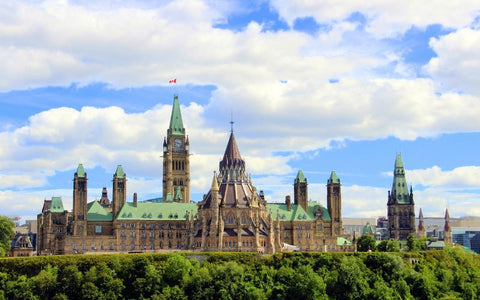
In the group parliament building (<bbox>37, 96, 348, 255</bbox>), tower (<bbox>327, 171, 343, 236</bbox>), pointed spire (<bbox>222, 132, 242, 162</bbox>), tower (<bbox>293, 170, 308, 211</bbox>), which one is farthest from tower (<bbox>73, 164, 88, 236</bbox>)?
tower (<bbox>327, 171, 343, 236</bbox>)

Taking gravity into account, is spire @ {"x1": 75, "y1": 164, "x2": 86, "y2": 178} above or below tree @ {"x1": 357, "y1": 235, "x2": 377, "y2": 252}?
above

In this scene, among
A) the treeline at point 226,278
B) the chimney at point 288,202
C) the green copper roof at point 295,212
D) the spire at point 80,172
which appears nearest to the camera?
the treeline at point 226,278

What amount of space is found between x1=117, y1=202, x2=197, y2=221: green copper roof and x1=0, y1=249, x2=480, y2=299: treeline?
46.7 meters

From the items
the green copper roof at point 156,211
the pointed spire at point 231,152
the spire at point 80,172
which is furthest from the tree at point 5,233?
the pointed spire at point 231,152

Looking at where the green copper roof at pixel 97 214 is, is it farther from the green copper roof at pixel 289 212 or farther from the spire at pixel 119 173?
the green copper roof at pixel 289 212

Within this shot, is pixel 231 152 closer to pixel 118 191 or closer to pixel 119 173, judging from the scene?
pixel 119 173

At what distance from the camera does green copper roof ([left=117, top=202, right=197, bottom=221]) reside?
186 meters

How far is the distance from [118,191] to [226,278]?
225ft

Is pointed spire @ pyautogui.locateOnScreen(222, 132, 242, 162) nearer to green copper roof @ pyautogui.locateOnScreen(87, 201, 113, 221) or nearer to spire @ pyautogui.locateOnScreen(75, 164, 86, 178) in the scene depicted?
green copper roof @ pyautogui.locateOnScreen(87, 201, 113, 221)

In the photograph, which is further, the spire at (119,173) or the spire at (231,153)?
the spire at (119,173)

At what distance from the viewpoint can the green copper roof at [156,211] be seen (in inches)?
7307

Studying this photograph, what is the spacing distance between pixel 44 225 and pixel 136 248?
23.2 metres

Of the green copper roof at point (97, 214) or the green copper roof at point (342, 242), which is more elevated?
the green copper roof at point (97, 214)

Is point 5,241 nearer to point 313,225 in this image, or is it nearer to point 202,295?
point 202,295
